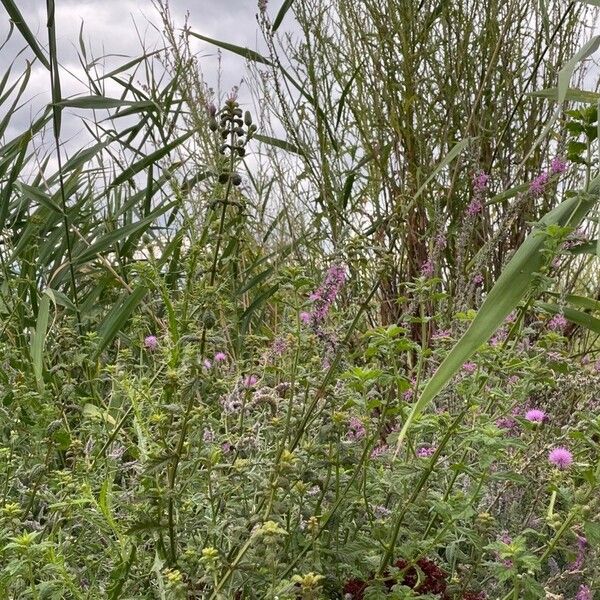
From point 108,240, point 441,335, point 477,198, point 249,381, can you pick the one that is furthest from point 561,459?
point 108,240

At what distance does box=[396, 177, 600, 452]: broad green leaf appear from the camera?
1106 mm

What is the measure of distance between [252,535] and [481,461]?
454 millimetres

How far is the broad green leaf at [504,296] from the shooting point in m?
1.11

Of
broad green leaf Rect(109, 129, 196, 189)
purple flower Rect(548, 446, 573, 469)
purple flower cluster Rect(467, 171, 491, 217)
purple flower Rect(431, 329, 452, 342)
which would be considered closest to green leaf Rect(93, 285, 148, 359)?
broad green leaf Rect(109, 129, 196, 189)

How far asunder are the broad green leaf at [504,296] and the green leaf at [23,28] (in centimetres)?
116

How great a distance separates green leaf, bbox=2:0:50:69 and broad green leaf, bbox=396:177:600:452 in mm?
1158

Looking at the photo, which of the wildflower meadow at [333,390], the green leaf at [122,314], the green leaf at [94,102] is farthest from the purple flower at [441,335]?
the green leaf at [94,102]

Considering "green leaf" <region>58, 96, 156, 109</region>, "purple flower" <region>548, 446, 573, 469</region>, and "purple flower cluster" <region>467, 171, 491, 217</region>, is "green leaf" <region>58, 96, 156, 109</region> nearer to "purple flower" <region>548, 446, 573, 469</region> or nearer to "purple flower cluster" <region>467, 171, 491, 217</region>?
"purple flower cluster" <region>467, 171, 491, 217</region>

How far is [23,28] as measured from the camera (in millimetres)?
1899

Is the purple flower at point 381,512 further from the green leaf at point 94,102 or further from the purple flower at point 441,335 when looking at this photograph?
the green leaf at point 94,102

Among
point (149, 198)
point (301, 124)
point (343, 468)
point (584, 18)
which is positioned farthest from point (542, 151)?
point (343, 468)

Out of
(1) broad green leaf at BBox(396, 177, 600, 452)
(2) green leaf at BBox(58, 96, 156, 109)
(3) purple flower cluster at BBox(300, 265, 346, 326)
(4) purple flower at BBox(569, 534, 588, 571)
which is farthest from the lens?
(2) green leaf at BBox(58, 96, 156, 109)

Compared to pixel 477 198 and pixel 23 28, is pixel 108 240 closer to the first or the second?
pixel 23 28

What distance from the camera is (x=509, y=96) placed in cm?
338
